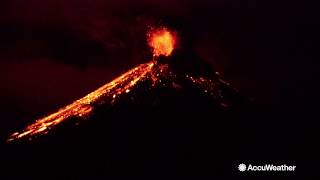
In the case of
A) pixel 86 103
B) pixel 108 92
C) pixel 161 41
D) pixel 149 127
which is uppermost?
pixel 161 41

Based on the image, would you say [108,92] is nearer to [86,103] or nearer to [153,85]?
[86,103]

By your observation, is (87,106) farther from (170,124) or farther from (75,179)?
(75,179)

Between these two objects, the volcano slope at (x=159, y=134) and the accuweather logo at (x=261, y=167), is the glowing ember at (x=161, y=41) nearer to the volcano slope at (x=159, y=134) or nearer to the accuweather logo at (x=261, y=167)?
the volcano slope at (x=159, y=134)

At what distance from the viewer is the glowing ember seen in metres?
26.6

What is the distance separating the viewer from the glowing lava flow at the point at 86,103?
25828 millimetres

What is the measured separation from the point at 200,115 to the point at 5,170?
6.32 m

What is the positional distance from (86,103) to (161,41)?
122 inches

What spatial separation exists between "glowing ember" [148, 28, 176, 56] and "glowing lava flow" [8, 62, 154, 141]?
612 millimetres

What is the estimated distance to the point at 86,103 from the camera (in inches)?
1046

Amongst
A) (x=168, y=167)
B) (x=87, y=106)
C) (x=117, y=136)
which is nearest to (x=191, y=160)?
(x=168, y=167)

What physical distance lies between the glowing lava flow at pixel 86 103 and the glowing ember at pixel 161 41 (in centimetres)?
61

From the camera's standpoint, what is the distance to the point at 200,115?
26016 mm

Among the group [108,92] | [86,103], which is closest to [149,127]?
[108,92]

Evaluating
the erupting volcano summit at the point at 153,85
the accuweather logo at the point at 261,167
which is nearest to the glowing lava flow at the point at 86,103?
the erupting volcano summit at the point at 153,85
